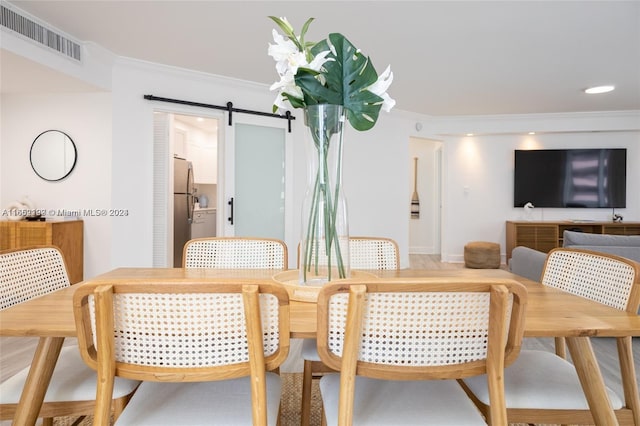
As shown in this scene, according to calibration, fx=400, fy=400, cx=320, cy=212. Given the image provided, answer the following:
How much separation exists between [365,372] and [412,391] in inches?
11.4

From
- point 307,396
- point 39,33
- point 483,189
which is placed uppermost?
point 39,33

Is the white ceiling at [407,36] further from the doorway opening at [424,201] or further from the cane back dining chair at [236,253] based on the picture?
the doorway opening at [424,201]

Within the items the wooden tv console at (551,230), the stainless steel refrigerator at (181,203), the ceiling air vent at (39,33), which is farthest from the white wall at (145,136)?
the wooden tv console at (551,230)

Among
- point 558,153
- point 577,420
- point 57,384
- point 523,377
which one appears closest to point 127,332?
point 57,384

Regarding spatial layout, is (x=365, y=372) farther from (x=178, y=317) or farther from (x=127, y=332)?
(x=127, y=332)

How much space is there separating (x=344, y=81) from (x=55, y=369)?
1320 mm

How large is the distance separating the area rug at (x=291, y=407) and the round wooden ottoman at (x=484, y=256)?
4.54m

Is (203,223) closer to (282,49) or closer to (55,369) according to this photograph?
(55,369)

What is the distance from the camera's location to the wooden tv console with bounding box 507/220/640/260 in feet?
19.8

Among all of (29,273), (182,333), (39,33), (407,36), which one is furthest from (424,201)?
(182,333)

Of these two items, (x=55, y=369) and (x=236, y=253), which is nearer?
(x=55, y=369)

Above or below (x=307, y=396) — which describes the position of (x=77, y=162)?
above

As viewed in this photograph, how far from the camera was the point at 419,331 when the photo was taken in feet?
3.12

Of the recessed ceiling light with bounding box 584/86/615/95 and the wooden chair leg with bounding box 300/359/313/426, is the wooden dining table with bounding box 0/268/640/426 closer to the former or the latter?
the wooden chair leg with bounding box 300/359/313/426
